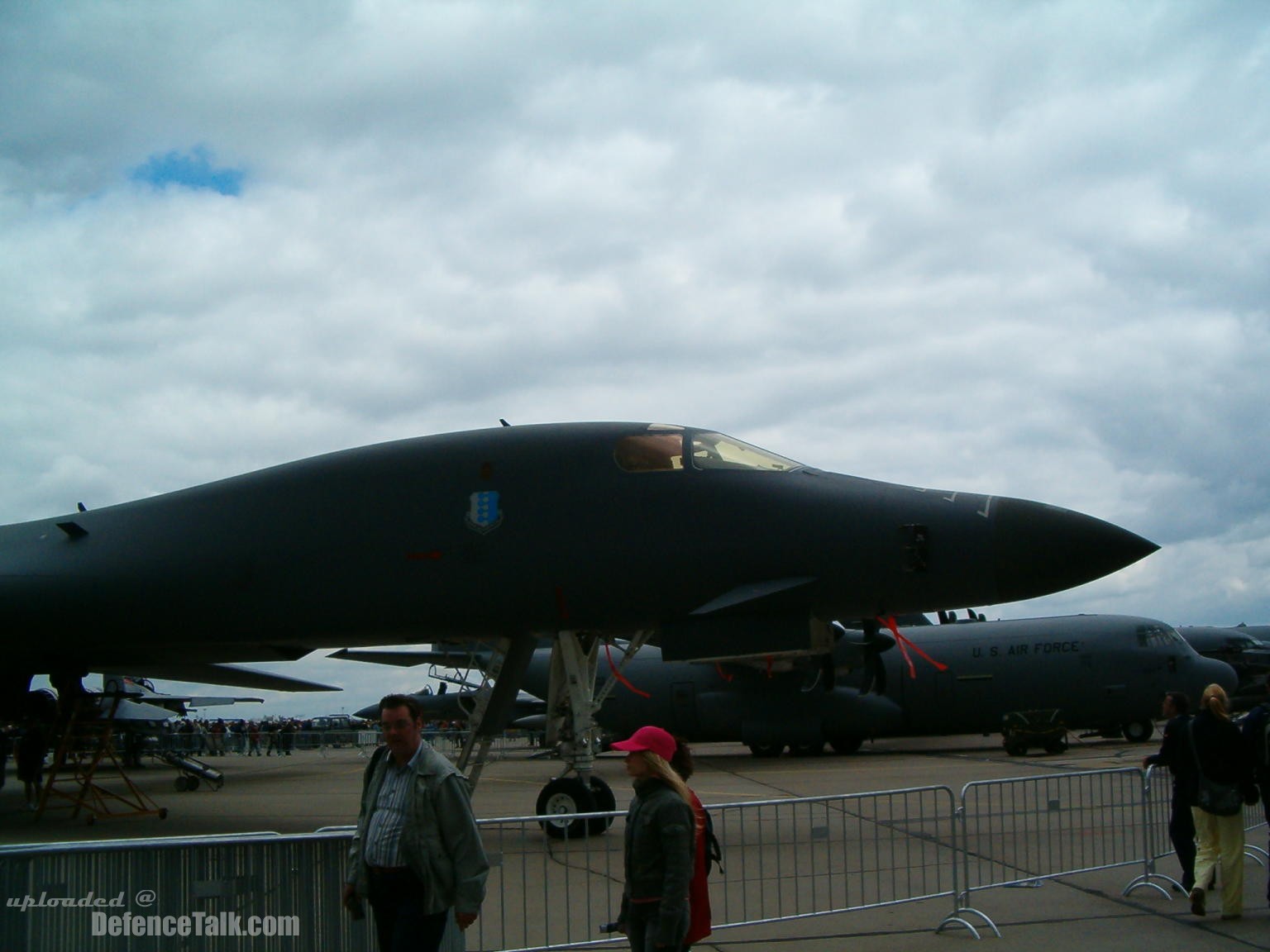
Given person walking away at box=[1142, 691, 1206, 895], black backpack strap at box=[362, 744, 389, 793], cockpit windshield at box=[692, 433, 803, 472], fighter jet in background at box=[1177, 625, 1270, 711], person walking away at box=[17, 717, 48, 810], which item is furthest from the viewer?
fighter jet in background at box=[1177, 625, 1270, 711]

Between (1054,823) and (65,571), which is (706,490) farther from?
(65,571)

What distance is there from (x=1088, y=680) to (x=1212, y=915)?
62.3 feet

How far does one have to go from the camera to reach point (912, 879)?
7.77m

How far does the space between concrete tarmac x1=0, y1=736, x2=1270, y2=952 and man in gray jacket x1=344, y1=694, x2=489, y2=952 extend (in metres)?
2.75

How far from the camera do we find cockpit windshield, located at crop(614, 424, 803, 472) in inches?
381

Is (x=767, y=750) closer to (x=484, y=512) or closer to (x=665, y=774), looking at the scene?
(x=484, y=512)

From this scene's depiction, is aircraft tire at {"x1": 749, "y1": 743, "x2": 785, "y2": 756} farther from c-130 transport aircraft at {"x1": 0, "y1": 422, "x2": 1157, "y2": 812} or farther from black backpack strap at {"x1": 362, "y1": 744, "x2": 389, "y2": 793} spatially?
black backpack strap at {"x1": 362, "y1": 744, "x2": 389, "y2": 793}

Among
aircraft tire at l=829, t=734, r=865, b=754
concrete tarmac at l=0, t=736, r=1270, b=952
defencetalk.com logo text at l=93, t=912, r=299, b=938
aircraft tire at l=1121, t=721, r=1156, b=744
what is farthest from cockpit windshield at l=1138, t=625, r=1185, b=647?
defencetalk.com logo text at l=93, t=912, r=299, b=938

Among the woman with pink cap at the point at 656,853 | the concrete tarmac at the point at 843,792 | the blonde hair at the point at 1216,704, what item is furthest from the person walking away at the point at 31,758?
the blonde hair at the point at 1216,704

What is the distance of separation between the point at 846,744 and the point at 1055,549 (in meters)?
20.9

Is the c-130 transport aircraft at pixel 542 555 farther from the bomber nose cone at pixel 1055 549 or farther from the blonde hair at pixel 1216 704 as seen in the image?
the blonde hair at pixel 1216 704

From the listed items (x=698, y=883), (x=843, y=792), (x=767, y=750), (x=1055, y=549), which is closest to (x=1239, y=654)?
(x=767, y=750)

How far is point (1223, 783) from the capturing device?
23.1ft

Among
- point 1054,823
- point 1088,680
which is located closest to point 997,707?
point 1088,680
